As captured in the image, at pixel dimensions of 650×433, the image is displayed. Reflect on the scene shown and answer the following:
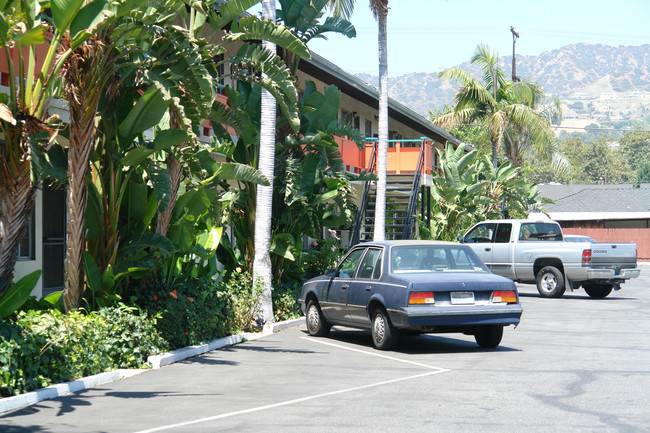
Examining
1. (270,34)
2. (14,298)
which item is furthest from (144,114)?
(14,298)

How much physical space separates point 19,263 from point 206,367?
16.2ft

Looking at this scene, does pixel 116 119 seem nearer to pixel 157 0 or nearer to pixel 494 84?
pixel 157 0

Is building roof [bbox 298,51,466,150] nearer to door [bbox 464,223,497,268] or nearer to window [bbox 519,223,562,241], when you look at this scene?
door [bbox 464,223,497,268]

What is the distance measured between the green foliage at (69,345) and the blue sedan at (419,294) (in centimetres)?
317

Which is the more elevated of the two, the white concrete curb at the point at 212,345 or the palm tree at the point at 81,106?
the palm tree at the point at 81,106

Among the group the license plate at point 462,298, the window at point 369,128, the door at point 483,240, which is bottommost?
the license plate at point 462,298

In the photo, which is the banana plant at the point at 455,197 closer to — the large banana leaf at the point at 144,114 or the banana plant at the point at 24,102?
the large banana leaf at the point at 144,114

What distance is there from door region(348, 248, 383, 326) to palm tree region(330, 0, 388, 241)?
9089mm

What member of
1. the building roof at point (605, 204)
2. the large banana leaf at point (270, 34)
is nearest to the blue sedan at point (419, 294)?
the large banana leaf at point (270, 34)

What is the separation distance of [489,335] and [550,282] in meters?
11.6

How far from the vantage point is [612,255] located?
22531 millimetres

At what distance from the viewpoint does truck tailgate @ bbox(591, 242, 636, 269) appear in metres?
22.5

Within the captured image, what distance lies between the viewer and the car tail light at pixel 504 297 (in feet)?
39.7

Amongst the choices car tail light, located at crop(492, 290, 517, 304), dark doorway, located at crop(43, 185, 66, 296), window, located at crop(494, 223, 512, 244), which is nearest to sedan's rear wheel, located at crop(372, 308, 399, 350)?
car tail light, located at crop(492, 290, 517, 304)
